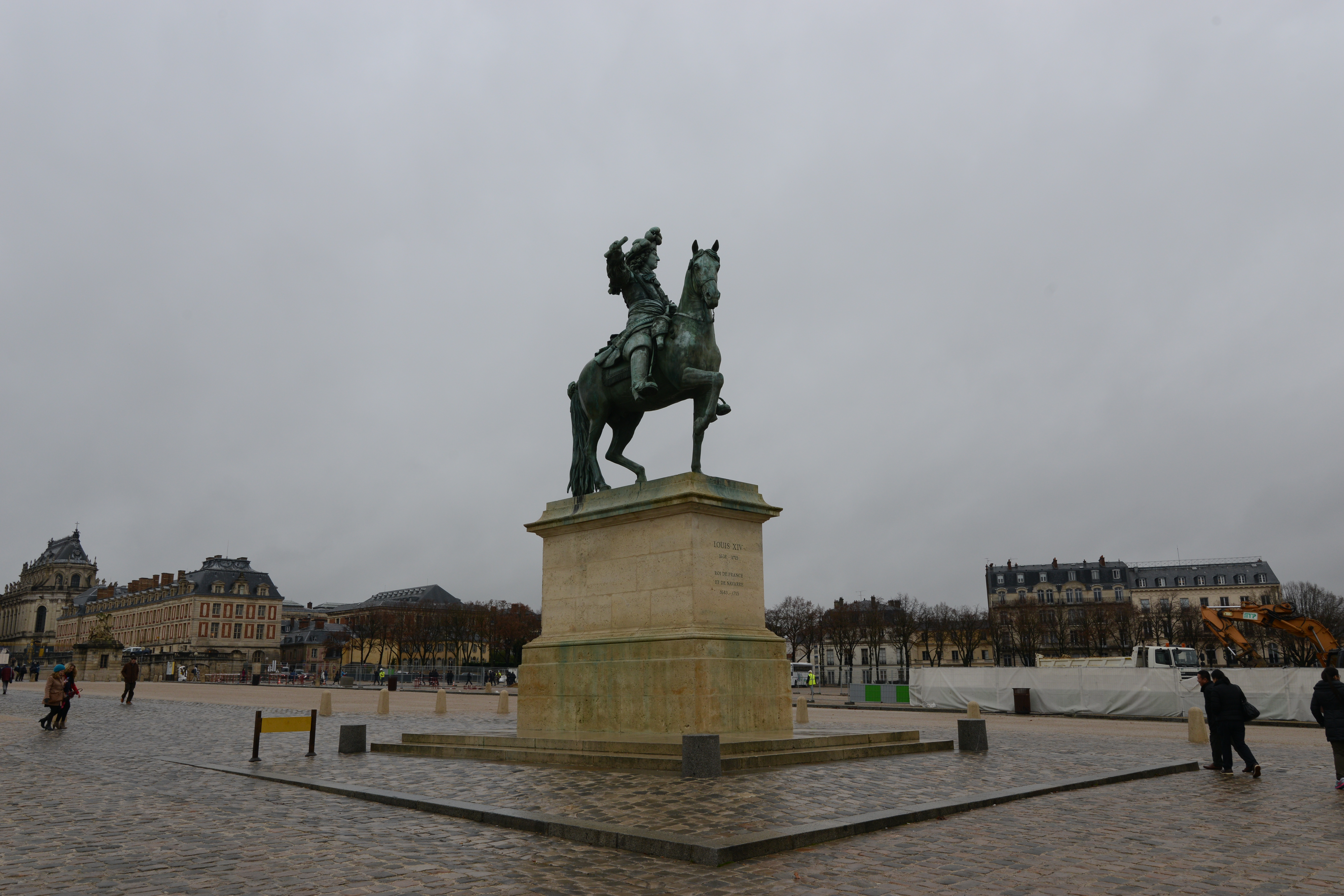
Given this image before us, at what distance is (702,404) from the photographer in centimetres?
1603

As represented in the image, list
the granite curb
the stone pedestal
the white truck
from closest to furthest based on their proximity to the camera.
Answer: the granite curb, the stone pedestal, the white truck

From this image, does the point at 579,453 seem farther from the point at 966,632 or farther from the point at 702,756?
the point at 966,632

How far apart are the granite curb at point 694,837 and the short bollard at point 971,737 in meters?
3.37

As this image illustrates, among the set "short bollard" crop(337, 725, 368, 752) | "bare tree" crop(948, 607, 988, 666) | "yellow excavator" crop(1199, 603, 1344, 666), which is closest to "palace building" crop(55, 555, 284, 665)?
"bare tree" crop(948, 607, 988, 666)

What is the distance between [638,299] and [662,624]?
596cm

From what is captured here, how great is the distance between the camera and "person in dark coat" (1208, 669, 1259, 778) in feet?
46.8

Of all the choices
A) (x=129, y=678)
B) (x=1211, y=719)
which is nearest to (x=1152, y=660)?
(x=1211, y=719)

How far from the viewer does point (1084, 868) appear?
7.37 m

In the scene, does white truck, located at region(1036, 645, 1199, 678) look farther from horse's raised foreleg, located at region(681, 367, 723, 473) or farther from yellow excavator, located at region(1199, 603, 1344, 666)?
horse's raised foreleg, located at region(681, 367, 723, 473)

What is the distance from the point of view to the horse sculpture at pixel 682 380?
1581 cm

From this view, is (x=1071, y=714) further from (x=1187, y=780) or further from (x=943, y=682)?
(x=1187, y=780)

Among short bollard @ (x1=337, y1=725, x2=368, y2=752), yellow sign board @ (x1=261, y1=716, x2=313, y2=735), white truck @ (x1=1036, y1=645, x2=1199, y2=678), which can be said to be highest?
white truck @ (x1=1036, y1=645, x2=1199, y2=678)

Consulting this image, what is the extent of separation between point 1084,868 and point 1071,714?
32172 millimetres

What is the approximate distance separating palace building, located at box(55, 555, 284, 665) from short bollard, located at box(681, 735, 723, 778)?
12434cm
